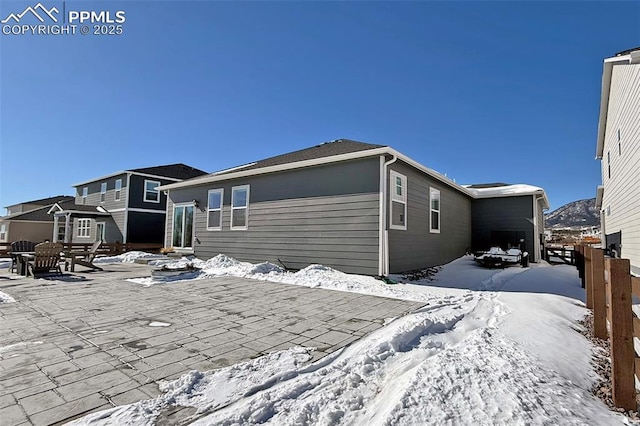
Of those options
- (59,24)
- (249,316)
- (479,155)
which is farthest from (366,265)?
(479,155)

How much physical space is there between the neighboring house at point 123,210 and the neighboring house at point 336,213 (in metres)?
8.80

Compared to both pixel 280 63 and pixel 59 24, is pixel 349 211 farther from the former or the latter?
pixel 59 24

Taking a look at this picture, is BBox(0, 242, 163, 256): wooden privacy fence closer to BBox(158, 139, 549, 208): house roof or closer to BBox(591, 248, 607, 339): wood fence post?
BBox(158, 139, 549, 208): house roof

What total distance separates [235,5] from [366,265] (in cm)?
713

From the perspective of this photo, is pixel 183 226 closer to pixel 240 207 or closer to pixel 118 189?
pixel 240 207

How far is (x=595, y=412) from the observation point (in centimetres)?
189

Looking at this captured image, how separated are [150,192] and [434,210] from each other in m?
18.0

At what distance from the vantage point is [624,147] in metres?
7.57

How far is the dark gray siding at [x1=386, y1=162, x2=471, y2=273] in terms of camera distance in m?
7.80

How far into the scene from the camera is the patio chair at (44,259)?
7750 mm

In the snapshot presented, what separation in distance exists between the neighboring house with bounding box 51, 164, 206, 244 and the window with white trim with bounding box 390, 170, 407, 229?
17.2m

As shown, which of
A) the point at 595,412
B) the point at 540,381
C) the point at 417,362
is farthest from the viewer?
the point at 417,362

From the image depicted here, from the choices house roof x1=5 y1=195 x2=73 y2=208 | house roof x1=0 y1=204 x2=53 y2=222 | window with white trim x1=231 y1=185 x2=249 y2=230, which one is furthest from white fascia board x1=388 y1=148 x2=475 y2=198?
house roof x1=5 y1=195 x2=73 y2=208

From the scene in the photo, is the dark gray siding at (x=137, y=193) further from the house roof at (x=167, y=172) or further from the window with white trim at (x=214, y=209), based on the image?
the window with white trim at (x=214, y=209)
